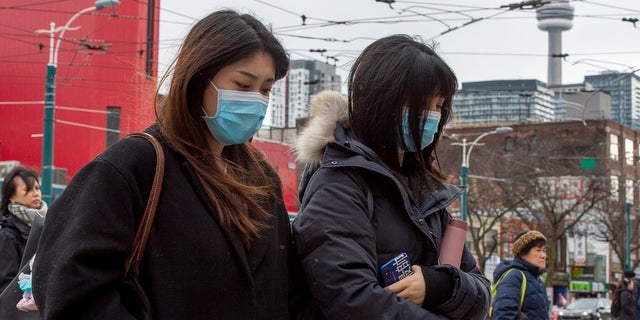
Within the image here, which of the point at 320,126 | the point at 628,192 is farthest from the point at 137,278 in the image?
the point at 628,192

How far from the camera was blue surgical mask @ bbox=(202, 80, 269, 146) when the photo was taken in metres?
2.69

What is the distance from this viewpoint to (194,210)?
8.27 feet

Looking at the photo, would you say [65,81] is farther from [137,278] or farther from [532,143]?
[137,278]

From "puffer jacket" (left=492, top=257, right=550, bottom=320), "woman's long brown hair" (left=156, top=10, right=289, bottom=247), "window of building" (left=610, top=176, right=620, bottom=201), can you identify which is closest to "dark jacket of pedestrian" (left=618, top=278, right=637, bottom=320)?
"puffer jacket" (left=492, top=257, right=550, bottom=320)

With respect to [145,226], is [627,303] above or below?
below

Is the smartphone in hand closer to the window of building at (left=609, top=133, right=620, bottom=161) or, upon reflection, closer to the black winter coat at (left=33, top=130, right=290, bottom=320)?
the black winter coat at (left=33, top=130, right=290, bottom=320)

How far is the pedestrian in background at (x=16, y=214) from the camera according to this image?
20.0ft

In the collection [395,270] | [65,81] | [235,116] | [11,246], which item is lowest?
[11,246]

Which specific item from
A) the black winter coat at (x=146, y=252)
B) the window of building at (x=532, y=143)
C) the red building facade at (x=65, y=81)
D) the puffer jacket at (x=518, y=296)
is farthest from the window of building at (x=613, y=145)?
the black winter coat at (x=146, y=252)

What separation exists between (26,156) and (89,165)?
4185 centimetres

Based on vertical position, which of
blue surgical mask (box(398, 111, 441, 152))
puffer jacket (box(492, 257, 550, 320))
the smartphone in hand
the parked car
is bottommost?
the parked car

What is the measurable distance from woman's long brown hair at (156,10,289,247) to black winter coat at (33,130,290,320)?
51 millimetres

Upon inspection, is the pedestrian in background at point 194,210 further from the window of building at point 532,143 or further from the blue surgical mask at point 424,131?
the window of building at point 532,143

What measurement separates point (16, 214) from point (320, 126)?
3.62m
